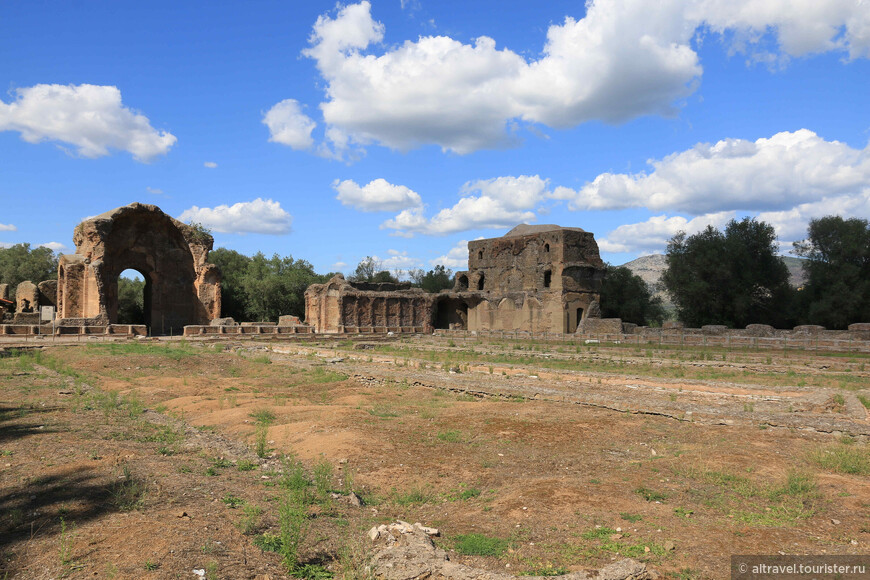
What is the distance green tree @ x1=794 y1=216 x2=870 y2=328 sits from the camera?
3416 cm

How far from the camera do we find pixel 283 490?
6.09 m

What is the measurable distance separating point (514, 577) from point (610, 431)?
19.3 feet

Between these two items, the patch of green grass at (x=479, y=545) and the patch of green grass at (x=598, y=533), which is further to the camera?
the patch of green grass at (x=598, y=533)

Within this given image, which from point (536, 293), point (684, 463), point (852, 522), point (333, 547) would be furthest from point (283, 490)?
point (536, 293)

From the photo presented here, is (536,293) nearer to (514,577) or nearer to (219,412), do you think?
(219,412)

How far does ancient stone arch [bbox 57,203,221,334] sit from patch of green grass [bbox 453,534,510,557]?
33049 mm

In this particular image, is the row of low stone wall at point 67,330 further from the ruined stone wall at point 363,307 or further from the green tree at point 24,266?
the green tree at point 24,266

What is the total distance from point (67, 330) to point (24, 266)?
30.8 m

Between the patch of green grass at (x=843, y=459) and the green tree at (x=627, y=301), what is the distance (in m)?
39.0

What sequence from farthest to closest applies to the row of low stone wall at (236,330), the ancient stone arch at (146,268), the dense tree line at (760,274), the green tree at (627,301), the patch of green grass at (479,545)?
the green tree at (627,301)
the dense tree line at (760,274)
the ancient stone arch at (146,268)
the row of low stone wall at (236,330)
the patch of green grass at (479,545)

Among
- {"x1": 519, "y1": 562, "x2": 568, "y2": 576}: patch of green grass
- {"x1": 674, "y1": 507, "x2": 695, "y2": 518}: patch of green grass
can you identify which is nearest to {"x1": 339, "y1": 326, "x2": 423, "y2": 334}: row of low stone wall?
{"x1": 674, "y1": 507, "x2": 695, "y2": 518}: patch of green grass

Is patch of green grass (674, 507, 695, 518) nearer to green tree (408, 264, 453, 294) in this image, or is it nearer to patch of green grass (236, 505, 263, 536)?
patch of green grass (236, 505, 263, 536)

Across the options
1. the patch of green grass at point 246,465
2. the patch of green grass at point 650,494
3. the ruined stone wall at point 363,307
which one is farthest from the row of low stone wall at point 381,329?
the patch of green grass at point 650,494

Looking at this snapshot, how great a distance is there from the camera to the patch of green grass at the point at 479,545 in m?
4.75
